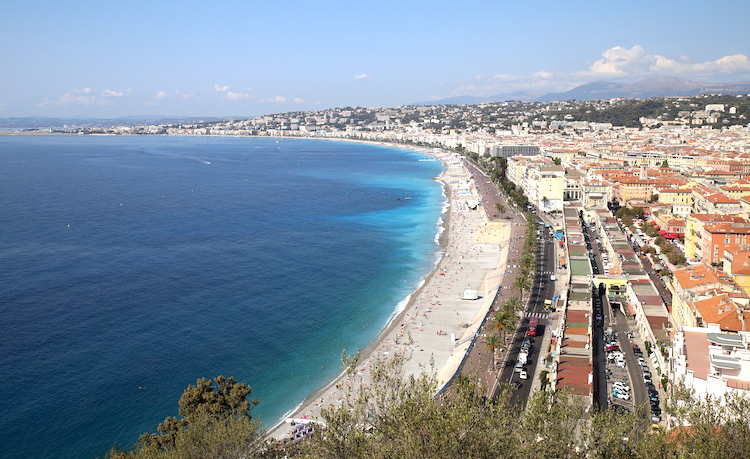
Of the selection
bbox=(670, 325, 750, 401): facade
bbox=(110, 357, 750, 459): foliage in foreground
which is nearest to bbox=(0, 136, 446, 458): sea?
bbox=(110, 357, 750, 459): foliage in foreground

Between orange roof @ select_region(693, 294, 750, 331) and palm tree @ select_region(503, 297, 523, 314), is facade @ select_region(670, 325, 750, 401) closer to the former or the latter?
orange roof @ select_region(693, 294, 750, 331)

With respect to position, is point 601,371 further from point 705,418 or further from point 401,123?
point 401,123

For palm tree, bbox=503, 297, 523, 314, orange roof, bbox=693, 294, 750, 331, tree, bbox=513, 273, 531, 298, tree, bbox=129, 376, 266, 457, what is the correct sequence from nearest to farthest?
1. tree, bbox=129, 376, 266, 457
2. orange roof, bbox=693, 294, 750, 331
3. palm tree, bbox=503, 297, 523, 314
4. tree, bbox=513, 273, 531, 298

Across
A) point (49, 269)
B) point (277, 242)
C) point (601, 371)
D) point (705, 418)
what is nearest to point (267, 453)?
point (705, 418)

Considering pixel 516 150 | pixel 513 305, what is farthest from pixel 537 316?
pixel 516 150

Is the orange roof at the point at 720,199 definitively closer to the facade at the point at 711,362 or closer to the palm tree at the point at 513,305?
the palm tree at the point at 513,305

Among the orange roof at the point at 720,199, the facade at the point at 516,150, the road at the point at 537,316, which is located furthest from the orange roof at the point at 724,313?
the facade at the point at 516,150

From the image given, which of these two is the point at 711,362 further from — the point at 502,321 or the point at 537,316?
the point at 537,316
